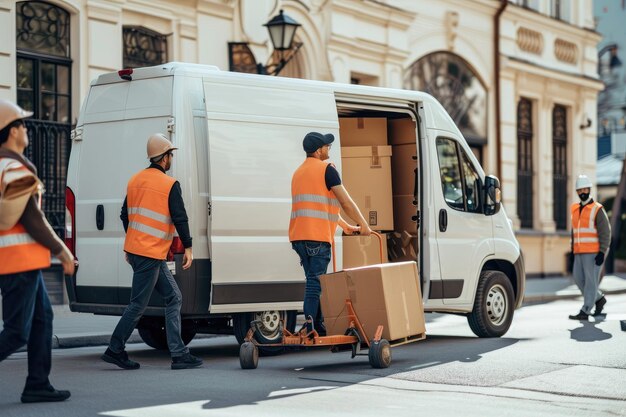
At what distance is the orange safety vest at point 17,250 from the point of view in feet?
24.2

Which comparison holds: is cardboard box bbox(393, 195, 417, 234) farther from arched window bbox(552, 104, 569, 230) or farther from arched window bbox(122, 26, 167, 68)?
arched window bbox(552, 104, 569, 230)

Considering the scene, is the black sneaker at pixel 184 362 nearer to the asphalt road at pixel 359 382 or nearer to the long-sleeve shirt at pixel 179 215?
the asphalt road at pixel 359 382

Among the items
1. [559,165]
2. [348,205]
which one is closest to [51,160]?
[348,205]

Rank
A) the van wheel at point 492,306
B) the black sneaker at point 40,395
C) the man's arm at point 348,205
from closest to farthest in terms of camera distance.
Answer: the black sneaker at point 40,395 < the man's arm at point 348,205 < the van wheel at point 492,306

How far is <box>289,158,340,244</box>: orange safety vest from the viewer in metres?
9.98

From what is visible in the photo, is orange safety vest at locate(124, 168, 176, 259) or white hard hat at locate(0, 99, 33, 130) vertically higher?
white hard hat at locate(0, 99, 33, 130)

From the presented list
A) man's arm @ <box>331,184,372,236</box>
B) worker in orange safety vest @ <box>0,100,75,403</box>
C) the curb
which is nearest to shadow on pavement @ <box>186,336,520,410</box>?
man's arm @ <box>331,184,372,236</box>

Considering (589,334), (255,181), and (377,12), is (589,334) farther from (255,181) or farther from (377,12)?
(377,12)

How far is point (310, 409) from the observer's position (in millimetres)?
7531

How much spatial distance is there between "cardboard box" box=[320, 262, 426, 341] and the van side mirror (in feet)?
9.79

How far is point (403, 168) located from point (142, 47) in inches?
247

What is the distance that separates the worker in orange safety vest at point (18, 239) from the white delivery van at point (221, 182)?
274cm

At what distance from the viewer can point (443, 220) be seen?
40.2 ft

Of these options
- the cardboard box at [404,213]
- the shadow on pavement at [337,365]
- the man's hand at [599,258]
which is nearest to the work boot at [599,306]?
the man's hand at [599,258]
